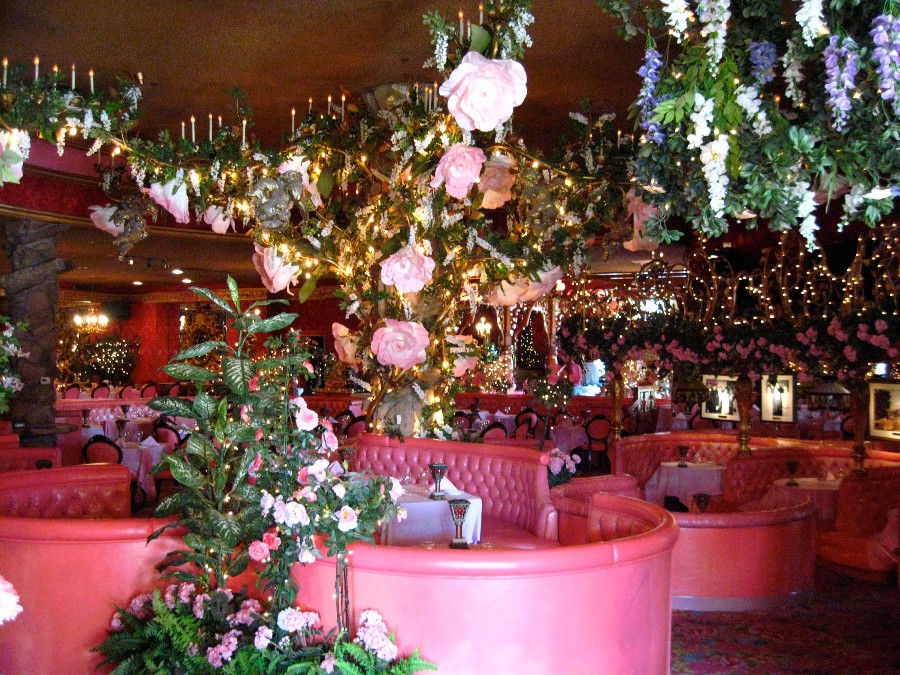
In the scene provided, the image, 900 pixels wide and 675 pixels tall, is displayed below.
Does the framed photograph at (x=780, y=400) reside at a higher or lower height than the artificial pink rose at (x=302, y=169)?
lower

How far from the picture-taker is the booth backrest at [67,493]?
4.87m

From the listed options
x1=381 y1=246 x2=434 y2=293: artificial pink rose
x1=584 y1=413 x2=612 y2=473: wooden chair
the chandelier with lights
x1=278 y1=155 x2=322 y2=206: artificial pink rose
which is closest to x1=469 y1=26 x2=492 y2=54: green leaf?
x1=381 y1=246 x2=434 y2=293: artificial pink rose

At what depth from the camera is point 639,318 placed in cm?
930

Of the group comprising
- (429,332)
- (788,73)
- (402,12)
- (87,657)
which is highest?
(402,12)

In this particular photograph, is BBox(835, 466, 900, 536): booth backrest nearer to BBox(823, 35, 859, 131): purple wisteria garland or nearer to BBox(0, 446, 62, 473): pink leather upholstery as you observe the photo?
BBox(823, 35, 859, 131): purple wisteria garland

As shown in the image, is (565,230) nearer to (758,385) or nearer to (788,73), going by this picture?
(788,73)

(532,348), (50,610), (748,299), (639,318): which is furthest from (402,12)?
(532,348)

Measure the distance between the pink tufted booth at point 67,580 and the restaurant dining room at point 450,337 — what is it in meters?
0.01

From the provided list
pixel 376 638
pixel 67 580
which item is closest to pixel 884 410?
pixel 376 638

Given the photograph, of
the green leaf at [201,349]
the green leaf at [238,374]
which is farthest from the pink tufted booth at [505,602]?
the green leaf at [201,349]

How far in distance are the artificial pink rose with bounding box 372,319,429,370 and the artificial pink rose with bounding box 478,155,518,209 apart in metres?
1.14

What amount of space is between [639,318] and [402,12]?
15.6 ft

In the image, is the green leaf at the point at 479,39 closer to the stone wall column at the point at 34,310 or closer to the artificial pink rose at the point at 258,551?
the artificial pink rose at the point at 258,551

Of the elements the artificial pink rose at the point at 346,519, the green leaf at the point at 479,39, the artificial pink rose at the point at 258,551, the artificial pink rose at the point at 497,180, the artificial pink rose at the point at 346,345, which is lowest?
the artificial pink rose at the point at 258,551
